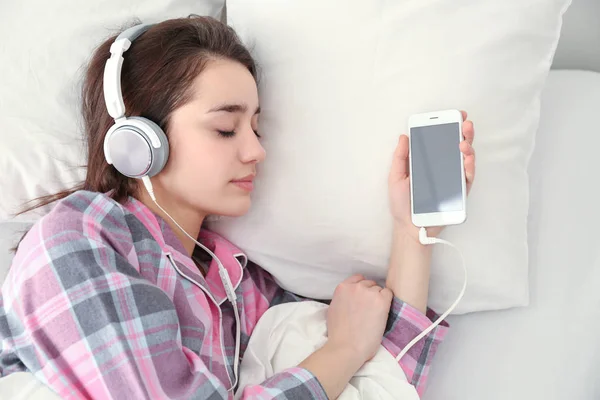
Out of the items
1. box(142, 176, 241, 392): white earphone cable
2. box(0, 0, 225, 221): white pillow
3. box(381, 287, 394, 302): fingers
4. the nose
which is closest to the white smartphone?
box(381, 287, 394, 302): fingers

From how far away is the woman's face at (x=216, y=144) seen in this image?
1.03m

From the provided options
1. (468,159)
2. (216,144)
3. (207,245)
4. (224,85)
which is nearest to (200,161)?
(216,144)

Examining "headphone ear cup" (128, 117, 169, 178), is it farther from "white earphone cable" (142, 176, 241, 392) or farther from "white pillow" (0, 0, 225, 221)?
"white pillow" (0, 0, 225, 221)

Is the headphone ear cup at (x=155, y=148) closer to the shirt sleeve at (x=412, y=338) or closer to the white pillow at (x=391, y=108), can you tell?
the white pillow at (x=391, y=108)

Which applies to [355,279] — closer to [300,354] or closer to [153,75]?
[300,354]

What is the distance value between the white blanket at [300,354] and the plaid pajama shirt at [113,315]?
46mm

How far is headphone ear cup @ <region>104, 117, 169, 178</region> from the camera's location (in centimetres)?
97

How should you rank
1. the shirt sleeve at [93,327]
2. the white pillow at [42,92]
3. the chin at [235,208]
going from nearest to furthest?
the shirt sleeve at [93,327] → the chin at [235,208] → the white pillow at [42,92]

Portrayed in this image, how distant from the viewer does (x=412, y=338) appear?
3.57ft

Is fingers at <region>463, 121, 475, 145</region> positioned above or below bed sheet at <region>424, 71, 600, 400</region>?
above

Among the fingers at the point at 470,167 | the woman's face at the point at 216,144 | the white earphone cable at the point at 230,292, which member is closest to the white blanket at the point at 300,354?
the white earphone cable at the point at 230,292

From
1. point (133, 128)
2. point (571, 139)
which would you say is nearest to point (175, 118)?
point (133, 128)

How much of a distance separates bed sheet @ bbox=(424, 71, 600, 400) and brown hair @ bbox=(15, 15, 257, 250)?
64cm

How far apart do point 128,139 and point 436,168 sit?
1.77 feet
